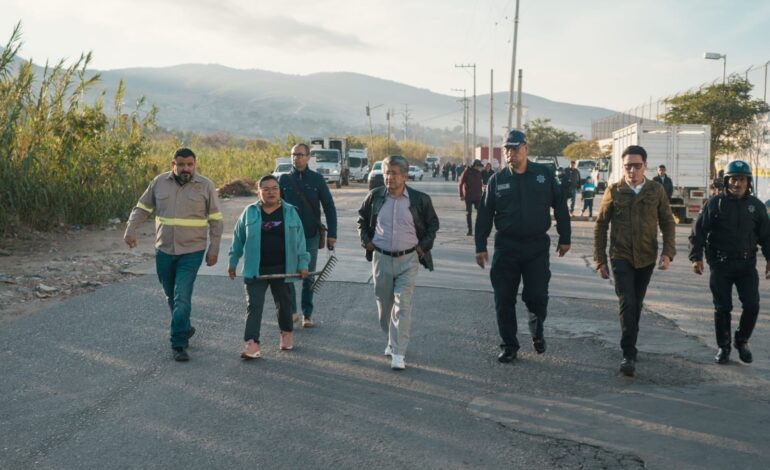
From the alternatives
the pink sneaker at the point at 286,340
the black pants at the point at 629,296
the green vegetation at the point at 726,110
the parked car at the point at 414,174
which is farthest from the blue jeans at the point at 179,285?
the parked car at the point at 414,174

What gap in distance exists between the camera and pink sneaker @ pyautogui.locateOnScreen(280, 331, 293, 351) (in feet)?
25.3

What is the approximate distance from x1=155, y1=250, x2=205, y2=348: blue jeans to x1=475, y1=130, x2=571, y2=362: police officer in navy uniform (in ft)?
8.17

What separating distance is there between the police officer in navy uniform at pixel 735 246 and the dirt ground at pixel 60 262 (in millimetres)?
7025

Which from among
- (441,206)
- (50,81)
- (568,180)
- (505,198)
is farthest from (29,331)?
(441,206)

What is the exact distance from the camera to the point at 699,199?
2531 cm

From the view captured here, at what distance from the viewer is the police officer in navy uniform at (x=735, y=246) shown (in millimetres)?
7402

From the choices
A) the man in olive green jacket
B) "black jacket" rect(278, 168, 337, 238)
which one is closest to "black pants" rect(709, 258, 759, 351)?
the man in olive green jacket

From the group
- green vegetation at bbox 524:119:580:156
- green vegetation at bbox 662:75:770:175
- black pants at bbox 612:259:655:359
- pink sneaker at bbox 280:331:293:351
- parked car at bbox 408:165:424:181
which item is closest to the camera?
black pants at bbox 612:259:655:359

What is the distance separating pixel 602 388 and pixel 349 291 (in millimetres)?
5033

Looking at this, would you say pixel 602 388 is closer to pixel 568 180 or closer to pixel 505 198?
pixel 505 198

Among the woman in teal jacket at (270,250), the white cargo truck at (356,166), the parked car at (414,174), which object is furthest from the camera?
the parked car at (414,174)

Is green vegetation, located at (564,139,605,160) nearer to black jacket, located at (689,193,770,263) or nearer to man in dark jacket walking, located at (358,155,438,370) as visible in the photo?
black jacket, located at (689,193,770,263)

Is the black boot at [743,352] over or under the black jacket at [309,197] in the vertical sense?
under

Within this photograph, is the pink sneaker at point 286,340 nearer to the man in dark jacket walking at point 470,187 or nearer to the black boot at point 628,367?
the black boot at point 628,367
